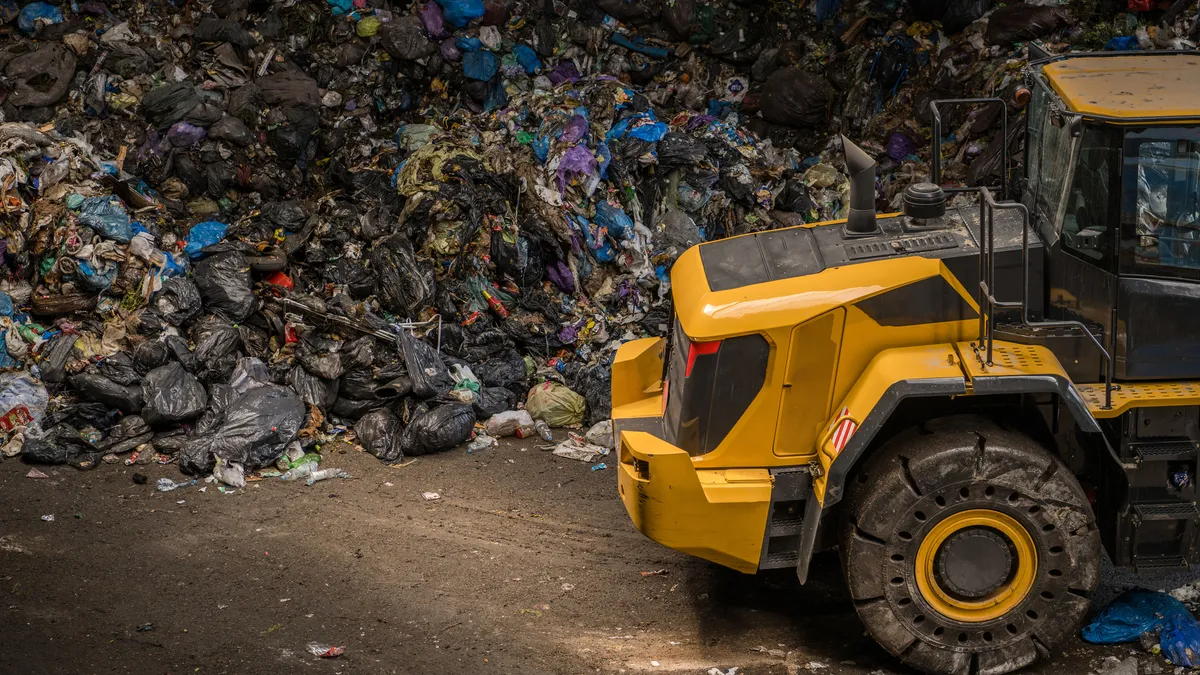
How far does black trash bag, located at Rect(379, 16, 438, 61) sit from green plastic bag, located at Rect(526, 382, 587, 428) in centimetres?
413

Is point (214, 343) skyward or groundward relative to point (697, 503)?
groundward

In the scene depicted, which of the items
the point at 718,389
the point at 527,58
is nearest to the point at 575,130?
the point at 527,58

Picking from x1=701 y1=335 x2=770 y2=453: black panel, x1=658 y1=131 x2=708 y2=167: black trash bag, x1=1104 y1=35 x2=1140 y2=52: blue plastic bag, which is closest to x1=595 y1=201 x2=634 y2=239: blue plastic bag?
x1=658 y1=131 x2=708 y2=167: black trash bag

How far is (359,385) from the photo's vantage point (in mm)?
7602

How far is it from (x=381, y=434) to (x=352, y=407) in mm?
389

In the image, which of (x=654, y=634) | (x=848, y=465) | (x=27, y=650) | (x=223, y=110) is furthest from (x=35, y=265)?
(x=848, y=465)

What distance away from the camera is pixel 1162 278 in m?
4.51

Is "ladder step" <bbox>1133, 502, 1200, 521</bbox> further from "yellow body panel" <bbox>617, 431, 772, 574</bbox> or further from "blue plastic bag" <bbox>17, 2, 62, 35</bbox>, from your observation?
"blue plastic bag" <bbox>17, 2, 62, 35</bbox>

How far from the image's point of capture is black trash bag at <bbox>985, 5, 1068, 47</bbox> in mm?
9516

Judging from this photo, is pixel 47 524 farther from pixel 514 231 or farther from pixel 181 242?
pixel 514 231

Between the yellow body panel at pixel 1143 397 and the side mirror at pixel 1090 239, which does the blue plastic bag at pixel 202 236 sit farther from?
the yellow body panel at pixel 1143 397

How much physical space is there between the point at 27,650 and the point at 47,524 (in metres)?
1.46

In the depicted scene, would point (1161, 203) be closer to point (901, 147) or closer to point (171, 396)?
point (901, 147)

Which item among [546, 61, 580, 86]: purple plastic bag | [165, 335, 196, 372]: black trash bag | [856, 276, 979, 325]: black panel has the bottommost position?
[165, 335, 196, 372]: black trash bag
